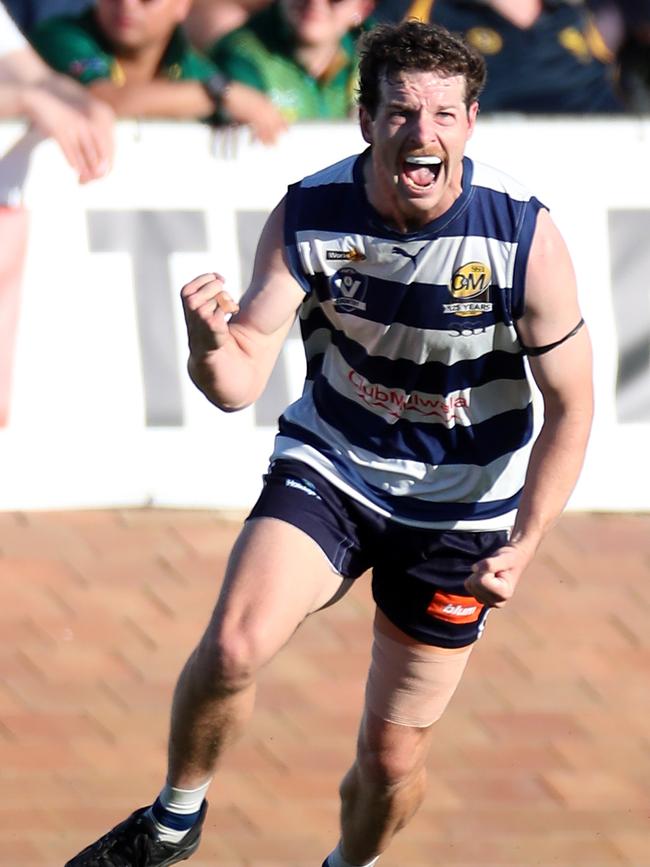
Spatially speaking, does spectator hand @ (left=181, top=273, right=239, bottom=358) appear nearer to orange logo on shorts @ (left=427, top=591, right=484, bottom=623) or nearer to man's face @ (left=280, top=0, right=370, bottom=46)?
orange logo on shorts @ (left=427, top=591, right=484, bottom=623)

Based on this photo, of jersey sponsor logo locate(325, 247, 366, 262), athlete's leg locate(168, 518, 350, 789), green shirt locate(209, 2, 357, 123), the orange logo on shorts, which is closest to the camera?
athlete's leg locate(168, 518, 350, 789)

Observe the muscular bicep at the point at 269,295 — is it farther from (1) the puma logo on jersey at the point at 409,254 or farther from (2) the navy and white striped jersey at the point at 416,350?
(1) the puma logo on jersey at the point at 409,254


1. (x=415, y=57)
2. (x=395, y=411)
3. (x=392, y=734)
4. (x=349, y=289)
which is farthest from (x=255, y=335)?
(x=392, y=734)

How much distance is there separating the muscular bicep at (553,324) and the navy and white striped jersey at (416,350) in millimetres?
30

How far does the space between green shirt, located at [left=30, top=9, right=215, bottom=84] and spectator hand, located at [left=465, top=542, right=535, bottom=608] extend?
3425mm

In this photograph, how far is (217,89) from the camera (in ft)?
20.7

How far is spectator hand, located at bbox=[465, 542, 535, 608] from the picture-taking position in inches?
140

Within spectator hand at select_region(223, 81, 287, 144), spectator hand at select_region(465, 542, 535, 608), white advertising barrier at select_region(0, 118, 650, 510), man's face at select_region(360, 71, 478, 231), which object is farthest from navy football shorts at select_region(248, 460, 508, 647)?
spectator hand at select_region(223, 81, 287, 144)

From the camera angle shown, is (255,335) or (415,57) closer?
(415,57)

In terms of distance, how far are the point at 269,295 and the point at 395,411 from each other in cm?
43

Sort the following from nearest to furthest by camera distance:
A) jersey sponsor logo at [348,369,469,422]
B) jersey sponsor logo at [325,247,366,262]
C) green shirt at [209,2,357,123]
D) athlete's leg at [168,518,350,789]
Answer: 1. athlete's leg at [168,518,350,789]
2. jersey sponsor logo at [325,247,366,262]
3. jersey sponsor logo at [348,369,469,422]
4. green shirt at [209,2,357,123]

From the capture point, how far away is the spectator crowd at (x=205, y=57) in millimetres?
6230

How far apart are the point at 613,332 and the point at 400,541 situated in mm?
2893

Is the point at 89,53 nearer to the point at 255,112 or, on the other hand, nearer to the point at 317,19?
the point at 255,112
